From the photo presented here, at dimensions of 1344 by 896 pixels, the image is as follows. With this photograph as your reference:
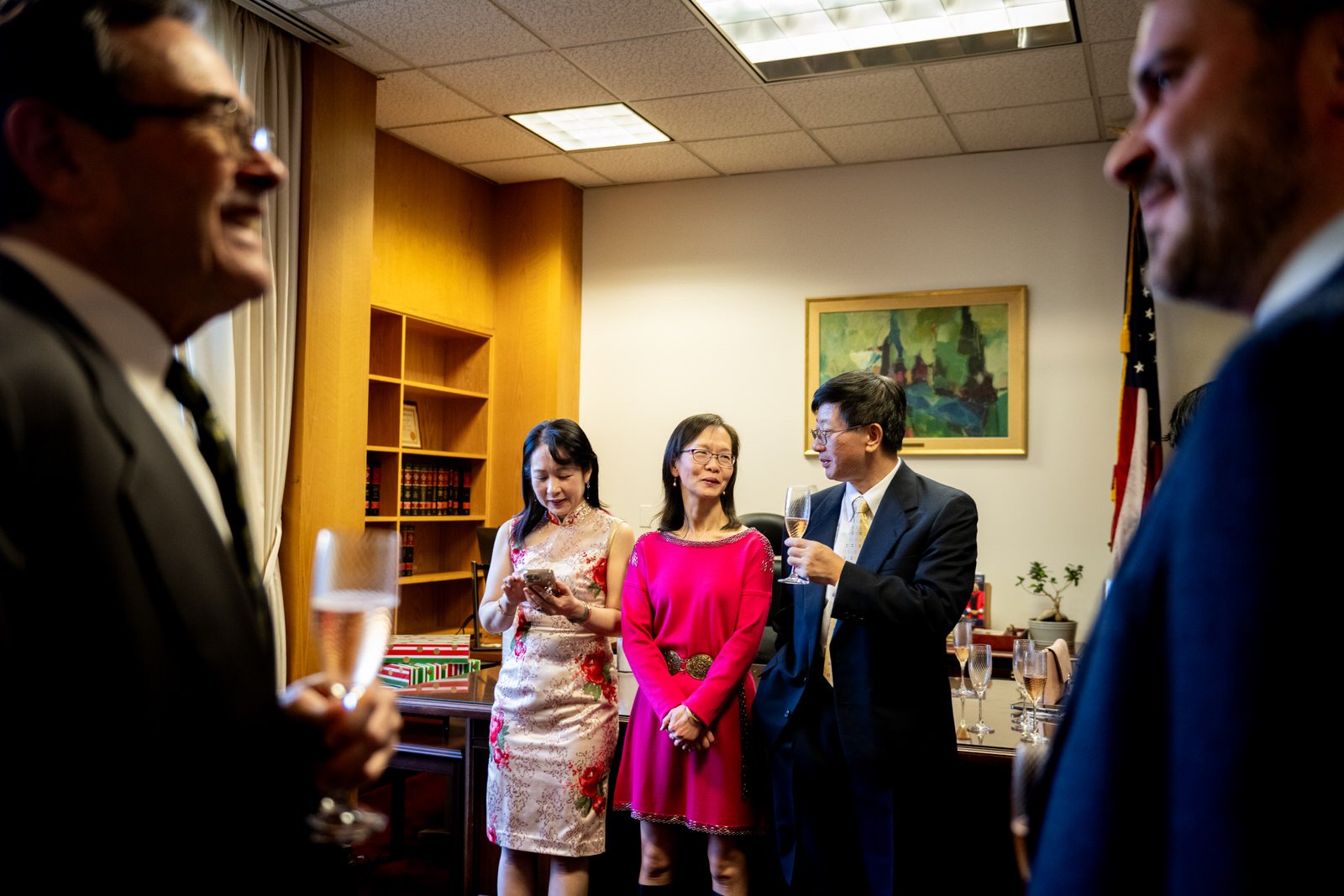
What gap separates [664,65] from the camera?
15.4ft

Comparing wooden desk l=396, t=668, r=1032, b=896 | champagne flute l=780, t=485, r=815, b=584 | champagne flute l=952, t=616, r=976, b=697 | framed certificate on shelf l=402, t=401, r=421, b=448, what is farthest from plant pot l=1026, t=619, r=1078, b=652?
framed certificate on shelf l=402, t=401, r=421, b=448

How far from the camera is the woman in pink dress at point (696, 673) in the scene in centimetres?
280

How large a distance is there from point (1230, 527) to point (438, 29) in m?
4.35

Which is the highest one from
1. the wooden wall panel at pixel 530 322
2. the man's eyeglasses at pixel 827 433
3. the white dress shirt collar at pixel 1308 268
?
the wooden wall panel at pixel 530 322

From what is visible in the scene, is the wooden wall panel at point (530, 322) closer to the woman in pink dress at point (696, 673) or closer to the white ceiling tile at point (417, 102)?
the white ceiling tile at point (417, 102)

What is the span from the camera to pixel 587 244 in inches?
264

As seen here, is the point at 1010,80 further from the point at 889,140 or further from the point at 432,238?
the point at 432,238

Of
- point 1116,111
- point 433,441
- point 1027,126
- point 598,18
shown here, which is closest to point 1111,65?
point 1116,111

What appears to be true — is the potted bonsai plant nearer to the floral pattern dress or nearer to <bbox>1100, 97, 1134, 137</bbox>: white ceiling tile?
<bbox>1100, 97, 1134, 137</bbox>: white ceiling tile

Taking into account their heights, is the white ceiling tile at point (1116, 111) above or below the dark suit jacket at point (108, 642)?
above

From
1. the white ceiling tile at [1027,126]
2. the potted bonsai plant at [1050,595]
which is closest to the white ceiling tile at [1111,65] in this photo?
the white ceiling tile at [1027,126]

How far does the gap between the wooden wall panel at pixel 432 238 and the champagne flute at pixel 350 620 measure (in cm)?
469

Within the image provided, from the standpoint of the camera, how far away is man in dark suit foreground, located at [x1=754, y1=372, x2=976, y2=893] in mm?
2490

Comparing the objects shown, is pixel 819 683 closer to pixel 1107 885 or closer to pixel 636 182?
pixel 1107 885
